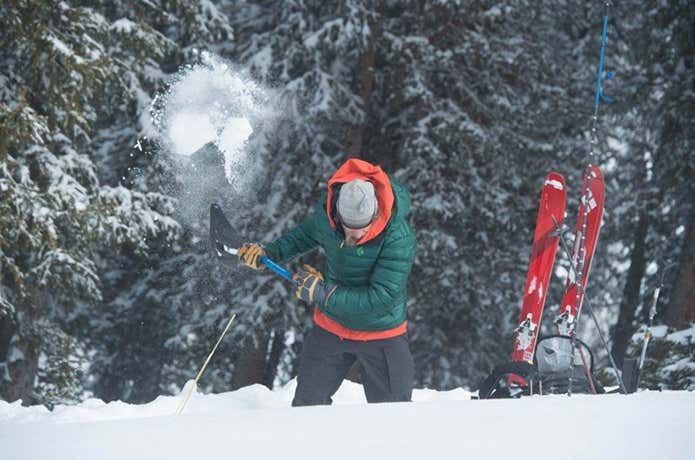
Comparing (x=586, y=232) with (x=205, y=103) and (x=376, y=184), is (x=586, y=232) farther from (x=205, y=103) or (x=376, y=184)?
(x=205, y=103)

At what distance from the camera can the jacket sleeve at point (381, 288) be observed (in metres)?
4.16

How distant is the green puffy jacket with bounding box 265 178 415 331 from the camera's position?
164 inches

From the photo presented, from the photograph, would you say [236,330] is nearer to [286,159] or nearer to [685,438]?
[286,159]

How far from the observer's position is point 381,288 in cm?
417

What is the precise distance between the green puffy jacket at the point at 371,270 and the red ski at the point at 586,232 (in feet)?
12.6

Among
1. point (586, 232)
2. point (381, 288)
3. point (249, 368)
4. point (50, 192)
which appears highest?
point (586, 232)

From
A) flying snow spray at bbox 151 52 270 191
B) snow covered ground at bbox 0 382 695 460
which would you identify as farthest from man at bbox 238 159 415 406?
flying snow spray at bbox 151 52 270 191

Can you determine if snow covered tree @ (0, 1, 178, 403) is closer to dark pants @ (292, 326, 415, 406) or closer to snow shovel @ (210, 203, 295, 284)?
snow shovel @ (210, 203, 295, 284)

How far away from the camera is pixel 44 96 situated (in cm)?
860

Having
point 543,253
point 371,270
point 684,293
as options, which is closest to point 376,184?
point 371,270

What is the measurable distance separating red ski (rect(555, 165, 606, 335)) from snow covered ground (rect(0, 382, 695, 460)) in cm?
520

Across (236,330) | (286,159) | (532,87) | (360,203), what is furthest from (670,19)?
(360,203)

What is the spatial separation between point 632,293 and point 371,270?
13423 mm

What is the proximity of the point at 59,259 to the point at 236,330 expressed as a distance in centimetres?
324
